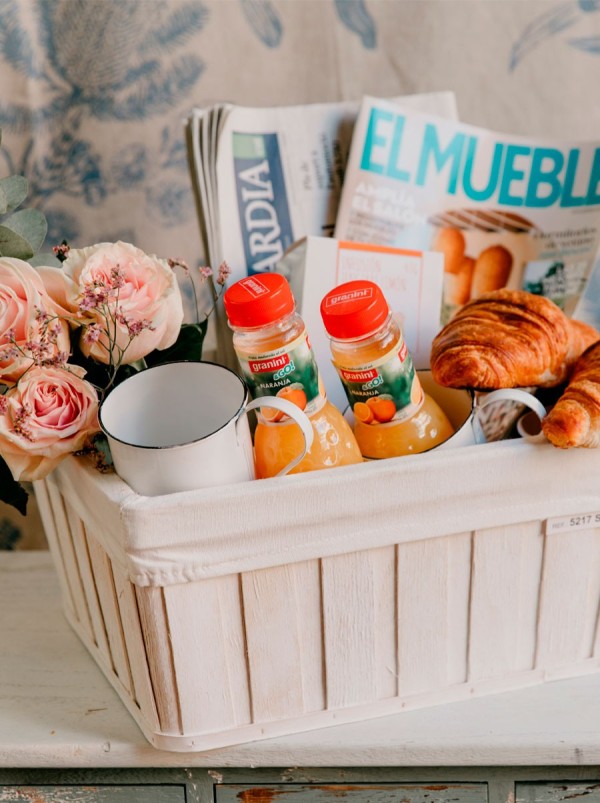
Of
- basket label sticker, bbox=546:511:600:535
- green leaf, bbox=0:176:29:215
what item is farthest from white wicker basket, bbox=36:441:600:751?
green leaf, bbox=0:176:29:215

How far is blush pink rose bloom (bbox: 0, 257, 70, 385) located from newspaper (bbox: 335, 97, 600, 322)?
0.38 metres

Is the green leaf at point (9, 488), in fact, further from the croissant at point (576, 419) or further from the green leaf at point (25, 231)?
the croissant at point (576, 419)

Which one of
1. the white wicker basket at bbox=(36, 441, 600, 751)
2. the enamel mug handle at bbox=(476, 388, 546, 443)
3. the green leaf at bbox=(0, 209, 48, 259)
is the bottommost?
the white wicker basket at bbox=(36, 441, 600, 751)

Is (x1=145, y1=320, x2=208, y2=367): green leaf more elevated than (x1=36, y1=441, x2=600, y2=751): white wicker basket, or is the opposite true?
(x1=145, y1=320, x2=208, y2=367): green leaf

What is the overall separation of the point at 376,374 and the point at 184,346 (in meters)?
0.18

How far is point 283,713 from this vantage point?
654 millimetres

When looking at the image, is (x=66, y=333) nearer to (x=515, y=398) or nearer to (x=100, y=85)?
(x=515, y=398)

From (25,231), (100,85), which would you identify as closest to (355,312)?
(25,231)

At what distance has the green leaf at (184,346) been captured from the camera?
696 millimetres

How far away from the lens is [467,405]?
70 centimetres

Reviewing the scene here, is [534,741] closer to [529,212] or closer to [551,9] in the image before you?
[529,212]

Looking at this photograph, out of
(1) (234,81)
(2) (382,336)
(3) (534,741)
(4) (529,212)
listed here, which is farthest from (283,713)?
(1) (234,81)

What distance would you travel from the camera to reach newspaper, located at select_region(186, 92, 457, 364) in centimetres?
85

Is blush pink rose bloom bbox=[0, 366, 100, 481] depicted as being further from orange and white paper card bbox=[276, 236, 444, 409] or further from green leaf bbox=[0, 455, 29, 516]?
orange and white paper card bbox=[276, 236, 444, 409]
